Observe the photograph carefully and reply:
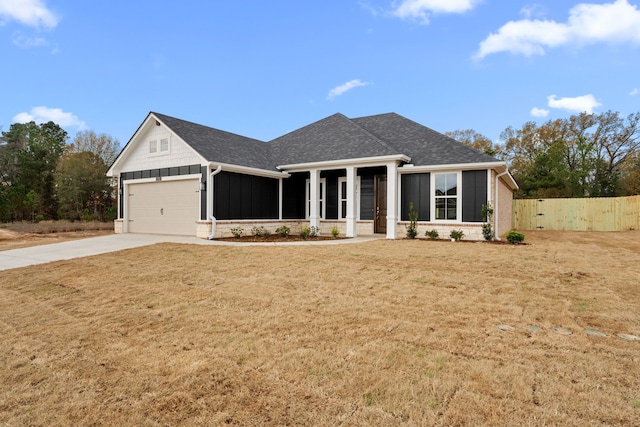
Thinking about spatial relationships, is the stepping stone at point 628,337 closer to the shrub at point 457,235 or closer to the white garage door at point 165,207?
the shrub at point 457,235

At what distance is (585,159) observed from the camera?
2598 cm

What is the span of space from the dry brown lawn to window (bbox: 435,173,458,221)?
20.5 ft

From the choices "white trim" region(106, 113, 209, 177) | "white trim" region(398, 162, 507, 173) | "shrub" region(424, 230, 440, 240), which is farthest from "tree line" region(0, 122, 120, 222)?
"shrub" region(424, 230, 440, 240)

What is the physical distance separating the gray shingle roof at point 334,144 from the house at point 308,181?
0.07m

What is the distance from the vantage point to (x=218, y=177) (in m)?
12.6

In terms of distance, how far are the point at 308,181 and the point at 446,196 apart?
21.0 ft

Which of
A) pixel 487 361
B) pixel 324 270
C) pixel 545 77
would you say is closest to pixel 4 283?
pixel 324 270

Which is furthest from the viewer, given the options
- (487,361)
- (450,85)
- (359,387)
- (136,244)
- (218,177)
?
(450,85)

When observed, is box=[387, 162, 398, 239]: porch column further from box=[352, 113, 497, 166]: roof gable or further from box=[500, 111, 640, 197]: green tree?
box=[500, 111, 640, 197]: green tree

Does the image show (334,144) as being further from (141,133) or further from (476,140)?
(476,140)

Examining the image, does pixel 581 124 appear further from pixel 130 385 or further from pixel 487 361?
pixel 130 385

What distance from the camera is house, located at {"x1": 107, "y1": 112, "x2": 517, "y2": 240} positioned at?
12.3 meters

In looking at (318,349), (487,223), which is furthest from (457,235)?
(318,349)

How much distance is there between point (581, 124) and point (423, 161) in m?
24.0
